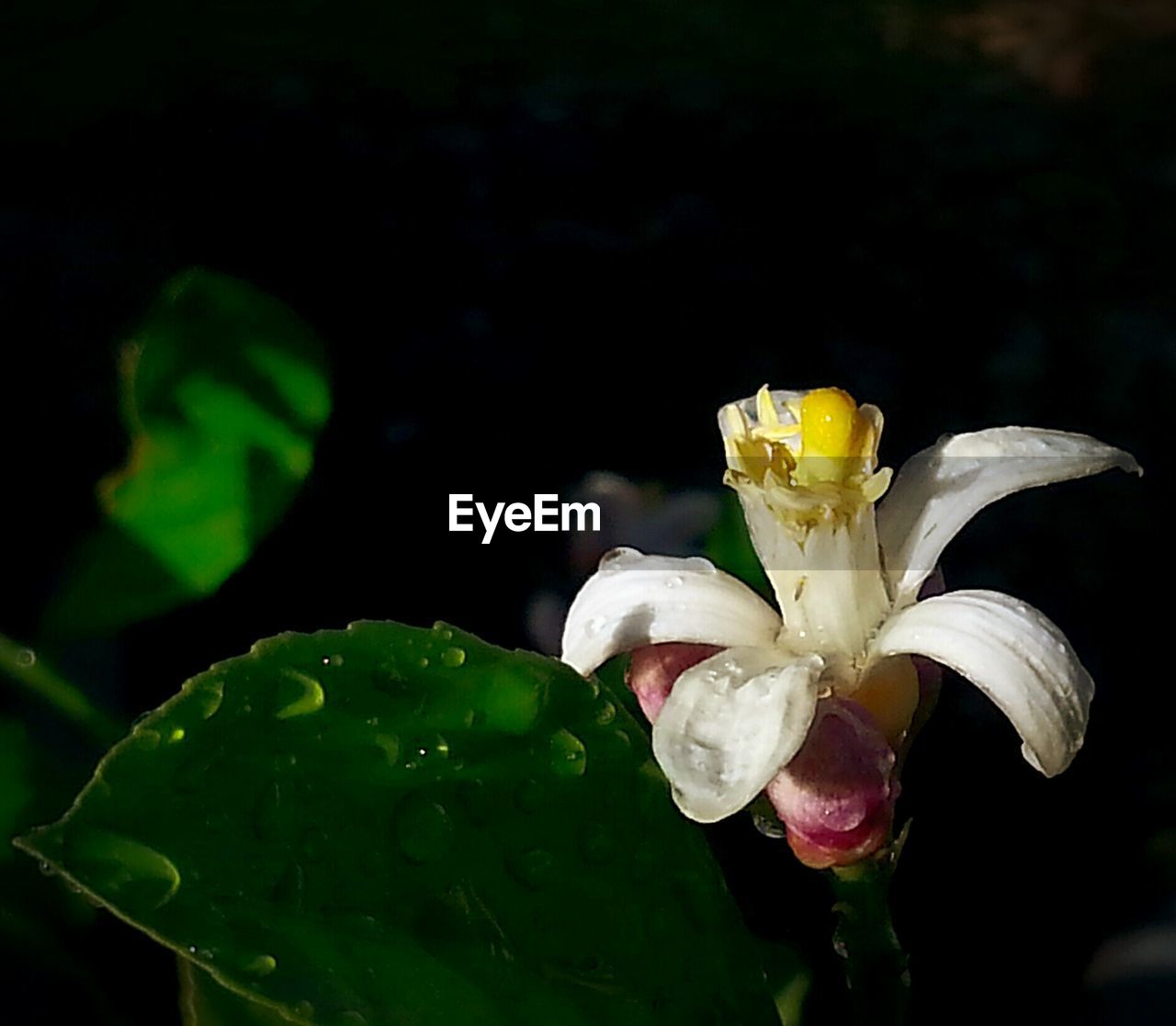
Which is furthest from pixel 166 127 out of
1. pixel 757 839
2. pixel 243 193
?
pixel 757 839

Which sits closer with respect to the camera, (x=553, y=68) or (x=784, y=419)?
(x=784, y=419)

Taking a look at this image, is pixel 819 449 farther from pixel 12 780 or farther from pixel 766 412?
pixel 12 780

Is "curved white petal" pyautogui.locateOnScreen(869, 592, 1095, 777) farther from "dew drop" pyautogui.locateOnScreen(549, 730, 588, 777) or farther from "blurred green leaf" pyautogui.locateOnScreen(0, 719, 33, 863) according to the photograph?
"blurred green leaf" pyautogui.locateOnScreen(0, 719, 33, 863)

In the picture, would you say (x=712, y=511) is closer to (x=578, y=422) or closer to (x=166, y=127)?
(x=578, y=422)

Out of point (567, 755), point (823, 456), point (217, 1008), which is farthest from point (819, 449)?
point (217, 1008)

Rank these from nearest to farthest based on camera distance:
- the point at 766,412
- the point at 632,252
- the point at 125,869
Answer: the point at 125,869 < the point at 766,412 < the point at 632,252

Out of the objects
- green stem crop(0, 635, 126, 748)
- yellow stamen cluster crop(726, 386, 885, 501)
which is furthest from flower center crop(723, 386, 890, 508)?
green stem crop(0, 635, 126, 748)

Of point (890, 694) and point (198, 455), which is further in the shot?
point (198, 455)

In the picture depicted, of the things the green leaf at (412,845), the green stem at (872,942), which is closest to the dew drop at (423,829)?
the green leaf at (412,845)
